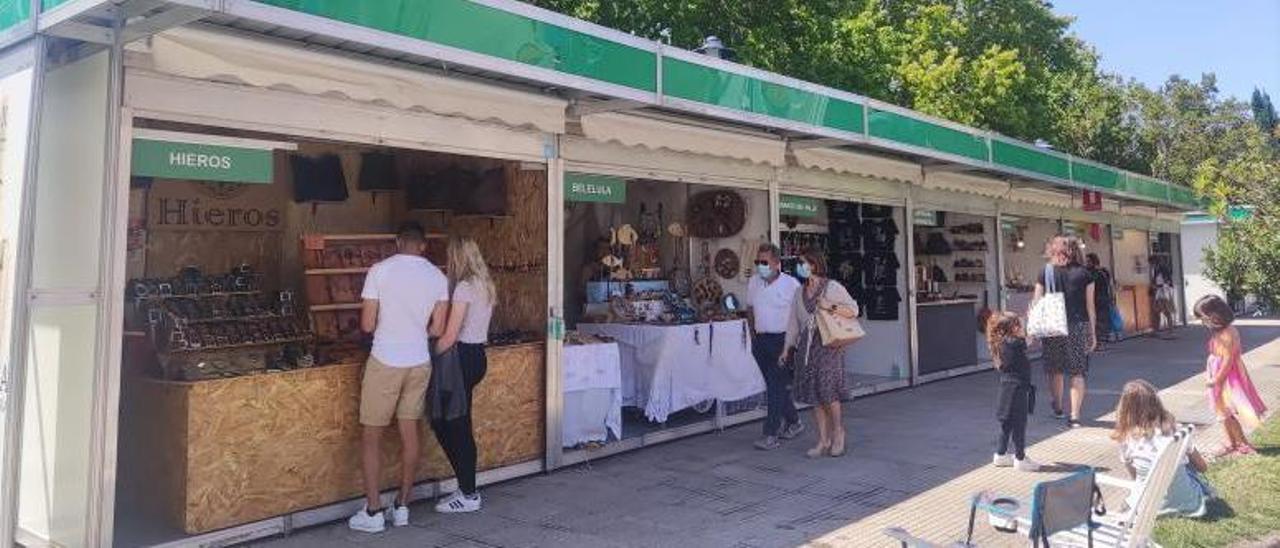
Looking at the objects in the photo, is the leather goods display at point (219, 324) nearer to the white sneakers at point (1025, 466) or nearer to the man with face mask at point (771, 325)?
the man with face mask at point (771, 325)

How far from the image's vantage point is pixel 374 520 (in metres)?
4.78

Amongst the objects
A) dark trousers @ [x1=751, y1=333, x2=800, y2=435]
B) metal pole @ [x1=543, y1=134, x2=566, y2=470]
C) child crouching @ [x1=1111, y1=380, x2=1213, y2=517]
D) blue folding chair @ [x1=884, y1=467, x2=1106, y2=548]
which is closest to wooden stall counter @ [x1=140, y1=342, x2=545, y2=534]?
metal pole @ [x1=543, y1=134, x2=566, y2=470]

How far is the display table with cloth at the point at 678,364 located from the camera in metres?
7.20

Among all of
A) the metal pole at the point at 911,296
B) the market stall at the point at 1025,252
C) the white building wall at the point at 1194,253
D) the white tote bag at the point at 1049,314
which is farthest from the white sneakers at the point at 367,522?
the white building wall at the point at 1194,253

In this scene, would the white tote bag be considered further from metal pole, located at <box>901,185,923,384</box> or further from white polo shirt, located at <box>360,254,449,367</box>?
white polo shirt, located at <box>360,254,449,367</box>

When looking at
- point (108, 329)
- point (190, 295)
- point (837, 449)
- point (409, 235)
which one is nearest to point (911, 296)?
point (837, 449)

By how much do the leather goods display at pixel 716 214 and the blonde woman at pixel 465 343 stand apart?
12.2 feet

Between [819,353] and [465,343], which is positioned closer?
[465,343]

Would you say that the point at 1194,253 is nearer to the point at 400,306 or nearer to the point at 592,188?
the point at 592,188

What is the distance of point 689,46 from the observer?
1614 centimetres

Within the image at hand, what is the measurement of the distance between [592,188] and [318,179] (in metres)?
2.31

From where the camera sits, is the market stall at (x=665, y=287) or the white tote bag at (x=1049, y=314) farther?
the white tote bag at (x=1049, y=314)

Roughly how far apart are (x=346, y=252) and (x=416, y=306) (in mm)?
2511

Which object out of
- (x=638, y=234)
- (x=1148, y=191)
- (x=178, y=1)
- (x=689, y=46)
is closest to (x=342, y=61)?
(x=178, y=1)
